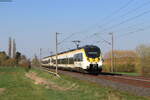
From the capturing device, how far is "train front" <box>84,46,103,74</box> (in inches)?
1428

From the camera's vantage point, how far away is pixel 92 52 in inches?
1463

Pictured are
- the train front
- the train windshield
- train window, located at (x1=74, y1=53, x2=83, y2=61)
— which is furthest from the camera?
train window, located at (x1=74, y1=53, x2=83, y2=61)

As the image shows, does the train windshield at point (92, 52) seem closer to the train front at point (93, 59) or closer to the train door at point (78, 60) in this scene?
the train front at point (93, 59)

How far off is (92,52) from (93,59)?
3.34ft

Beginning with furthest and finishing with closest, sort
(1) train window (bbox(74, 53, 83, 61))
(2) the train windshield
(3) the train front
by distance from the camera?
1. (1) train window (bbox(74, 53, 83, 61))
2. (2) the train windshield
3. (3) the train front

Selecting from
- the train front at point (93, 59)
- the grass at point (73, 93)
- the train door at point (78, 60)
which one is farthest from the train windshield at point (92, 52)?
the grass at point (73, 93)

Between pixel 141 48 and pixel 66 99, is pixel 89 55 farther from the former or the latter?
pixel 66 99

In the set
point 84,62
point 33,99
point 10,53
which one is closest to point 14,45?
point 10,53

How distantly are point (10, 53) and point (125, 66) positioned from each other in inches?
2617

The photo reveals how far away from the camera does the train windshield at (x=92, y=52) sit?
1448 inches

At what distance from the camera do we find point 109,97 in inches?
639

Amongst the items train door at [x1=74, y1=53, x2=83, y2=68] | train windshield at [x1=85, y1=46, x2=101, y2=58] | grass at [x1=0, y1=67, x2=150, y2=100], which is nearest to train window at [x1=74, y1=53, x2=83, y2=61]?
train door at [x1=74, y1=53, x2=83, y2=68]

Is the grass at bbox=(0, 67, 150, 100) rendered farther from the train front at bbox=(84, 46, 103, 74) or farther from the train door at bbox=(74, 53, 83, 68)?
the train door at bbox=(74, 53, 83, 68)

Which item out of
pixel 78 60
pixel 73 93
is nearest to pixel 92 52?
pixel 78 60
